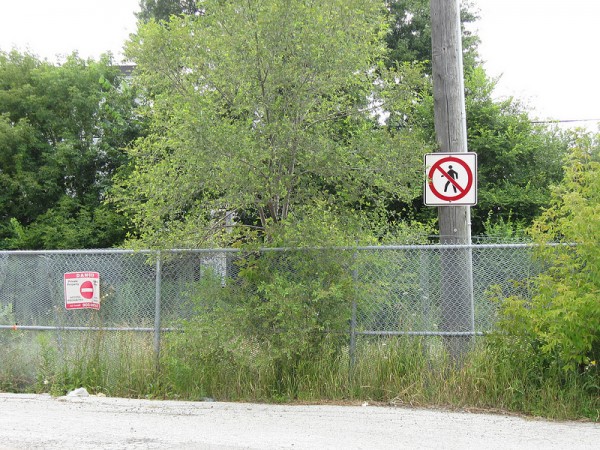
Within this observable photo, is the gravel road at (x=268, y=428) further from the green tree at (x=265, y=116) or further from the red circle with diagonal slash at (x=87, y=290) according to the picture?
the green tree at (x=265, y=116)

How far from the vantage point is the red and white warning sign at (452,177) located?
7809 millimetres

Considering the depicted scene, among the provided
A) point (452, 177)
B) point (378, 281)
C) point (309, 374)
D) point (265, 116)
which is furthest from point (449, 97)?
point (309, 374)

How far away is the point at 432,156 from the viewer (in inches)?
308

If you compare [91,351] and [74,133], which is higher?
[74,133]

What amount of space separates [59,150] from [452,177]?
18535 millimetres

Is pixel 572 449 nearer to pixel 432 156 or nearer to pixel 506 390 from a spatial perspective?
pixel 506 390

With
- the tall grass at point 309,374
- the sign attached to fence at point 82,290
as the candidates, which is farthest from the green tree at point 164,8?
the tall grass at point 309,374

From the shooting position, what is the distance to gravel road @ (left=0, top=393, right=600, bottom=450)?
6043 mm

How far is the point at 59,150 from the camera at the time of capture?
76.2 ft

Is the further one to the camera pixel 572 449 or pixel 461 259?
pixel 461 259

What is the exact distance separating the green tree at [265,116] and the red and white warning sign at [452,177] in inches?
8.8

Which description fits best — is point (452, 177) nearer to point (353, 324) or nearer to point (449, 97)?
point (449, 97)

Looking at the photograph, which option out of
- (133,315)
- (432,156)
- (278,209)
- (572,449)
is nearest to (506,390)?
(572,449)

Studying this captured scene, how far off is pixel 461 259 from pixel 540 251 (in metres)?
0.95
